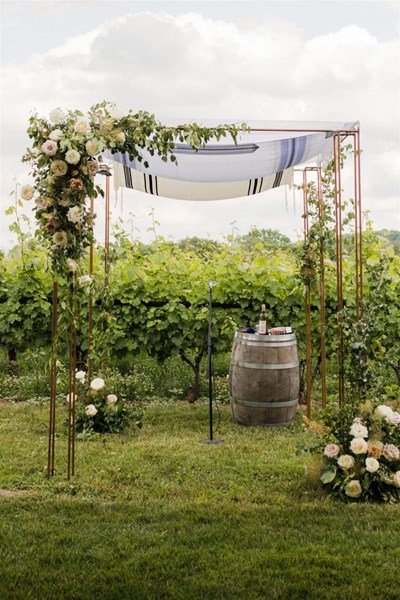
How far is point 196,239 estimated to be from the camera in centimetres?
1595

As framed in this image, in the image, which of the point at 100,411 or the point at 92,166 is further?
the point at 100,411

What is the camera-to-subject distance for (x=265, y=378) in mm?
5684

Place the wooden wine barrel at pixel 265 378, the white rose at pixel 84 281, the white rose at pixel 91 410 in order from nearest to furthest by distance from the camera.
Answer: the white rose at pixel 84 281, the white rose at pixel 91 410, the wooden wine barrel at pixel 265 378

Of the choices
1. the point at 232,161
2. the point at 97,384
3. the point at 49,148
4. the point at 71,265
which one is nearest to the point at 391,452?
the point at 71,265

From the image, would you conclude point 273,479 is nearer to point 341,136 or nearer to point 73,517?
point 73,517

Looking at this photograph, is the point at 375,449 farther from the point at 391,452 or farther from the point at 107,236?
the point at 107,236

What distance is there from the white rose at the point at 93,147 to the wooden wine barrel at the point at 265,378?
2.33 m

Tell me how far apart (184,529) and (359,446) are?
43.3 inches

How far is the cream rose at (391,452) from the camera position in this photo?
389cm

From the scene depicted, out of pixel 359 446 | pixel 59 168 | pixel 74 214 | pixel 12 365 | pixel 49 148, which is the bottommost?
pixel 359 446

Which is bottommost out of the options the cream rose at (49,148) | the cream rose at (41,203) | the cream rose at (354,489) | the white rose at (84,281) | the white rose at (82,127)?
the cream rose at (354,489)

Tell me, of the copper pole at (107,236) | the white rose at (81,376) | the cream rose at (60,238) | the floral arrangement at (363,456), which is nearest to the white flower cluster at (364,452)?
the floral arrangement at (363,456)

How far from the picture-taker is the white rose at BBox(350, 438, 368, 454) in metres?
3.85

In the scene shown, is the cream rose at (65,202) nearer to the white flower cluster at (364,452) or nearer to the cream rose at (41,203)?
the cream rose at (41,203)
